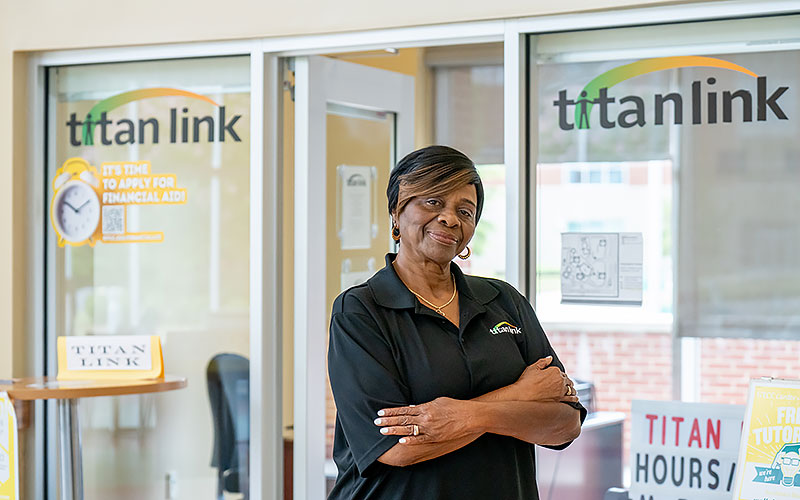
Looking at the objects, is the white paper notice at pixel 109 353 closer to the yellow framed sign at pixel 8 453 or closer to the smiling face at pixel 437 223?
the yellow framed sign at pixel 8 453

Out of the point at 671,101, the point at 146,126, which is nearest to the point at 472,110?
the point at 146,126

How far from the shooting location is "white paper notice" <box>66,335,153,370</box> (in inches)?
130

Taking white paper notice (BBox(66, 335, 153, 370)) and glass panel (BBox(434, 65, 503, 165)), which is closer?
white paper notice (BBox(66, 335, 153, 370))

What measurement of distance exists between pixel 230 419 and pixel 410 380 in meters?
1.58

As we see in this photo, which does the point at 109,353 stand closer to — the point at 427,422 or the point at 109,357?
the point at 109,357

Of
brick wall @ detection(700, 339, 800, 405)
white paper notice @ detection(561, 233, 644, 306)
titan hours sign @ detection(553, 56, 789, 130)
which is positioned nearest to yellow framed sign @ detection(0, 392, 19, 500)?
white paper notice @ detection(561, 233, 644, 306)

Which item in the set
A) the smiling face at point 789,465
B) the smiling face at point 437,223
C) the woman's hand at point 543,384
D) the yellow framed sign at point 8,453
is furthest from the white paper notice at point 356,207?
the smiling face at point 789,465

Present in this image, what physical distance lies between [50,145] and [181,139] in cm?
57

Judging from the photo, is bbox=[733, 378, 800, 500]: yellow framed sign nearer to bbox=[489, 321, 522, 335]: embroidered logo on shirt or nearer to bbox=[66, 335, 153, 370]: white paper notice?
bbox=[489, 321, 522, 335]: embroidered logo on shirt

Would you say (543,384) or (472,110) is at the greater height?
(472,110)

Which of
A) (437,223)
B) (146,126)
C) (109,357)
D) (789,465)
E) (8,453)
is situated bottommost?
(8,453)

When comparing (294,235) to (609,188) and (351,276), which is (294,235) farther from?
(609,188)

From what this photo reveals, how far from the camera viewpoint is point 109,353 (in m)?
3.31

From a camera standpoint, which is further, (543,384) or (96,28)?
(96,28)
